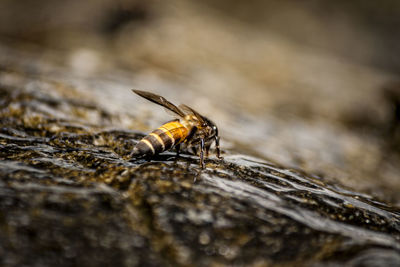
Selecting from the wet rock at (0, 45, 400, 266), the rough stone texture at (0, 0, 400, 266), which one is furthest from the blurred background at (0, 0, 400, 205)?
the wet rock at (0, 45, 400, 266)

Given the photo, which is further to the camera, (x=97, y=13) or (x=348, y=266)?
(x=97, y=13)

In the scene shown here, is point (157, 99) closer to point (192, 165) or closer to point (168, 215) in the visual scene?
point (192, 165)

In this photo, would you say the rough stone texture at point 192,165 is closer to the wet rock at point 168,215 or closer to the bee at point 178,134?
the wet rock at point 168,215

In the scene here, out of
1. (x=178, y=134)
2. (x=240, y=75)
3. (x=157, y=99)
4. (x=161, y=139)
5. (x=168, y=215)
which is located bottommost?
(x=168, y=215)

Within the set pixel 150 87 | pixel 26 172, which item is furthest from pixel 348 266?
pixel 150 87

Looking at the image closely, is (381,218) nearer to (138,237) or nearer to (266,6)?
(138,237)

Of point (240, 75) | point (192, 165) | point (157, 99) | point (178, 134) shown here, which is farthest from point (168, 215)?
point (240, 75)
